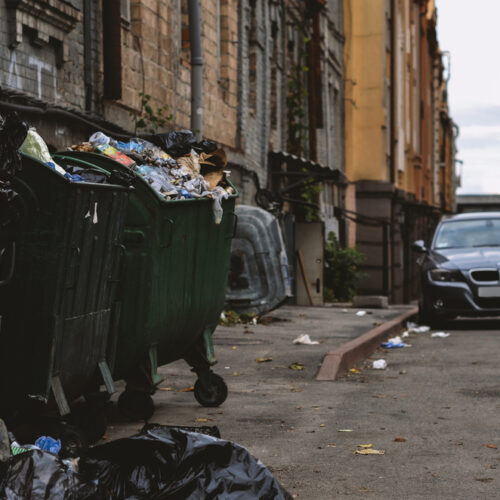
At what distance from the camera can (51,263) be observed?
5285mm

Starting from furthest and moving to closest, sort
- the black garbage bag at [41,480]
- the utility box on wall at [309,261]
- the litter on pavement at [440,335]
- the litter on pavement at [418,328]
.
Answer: the utility box on wall at [309,261] < the litter on pavement at [418,328] < the litter on pavement at [440,335] < the black garbage bag at [41,480]

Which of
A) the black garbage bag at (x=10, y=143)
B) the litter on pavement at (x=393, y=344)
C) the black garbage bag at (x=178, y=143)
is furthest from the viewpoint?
the litter on pavement at (x=393, y=344)

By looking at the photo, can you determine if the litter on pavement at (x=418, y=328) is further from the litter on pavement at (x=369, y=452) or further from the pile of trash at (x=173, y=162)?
the litter on pavement at (x=369, y=452)

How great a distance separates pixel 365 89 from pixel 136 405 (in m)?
27.6

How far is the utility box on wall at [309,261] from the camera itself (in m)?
22.6

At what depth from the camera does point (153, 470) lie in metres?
4.29

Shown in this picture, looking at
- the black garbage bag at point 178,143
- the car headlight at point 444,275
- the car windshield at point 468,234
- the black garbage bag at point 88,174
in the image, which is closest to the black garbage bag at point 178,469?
the black garbage bag at point 88,174

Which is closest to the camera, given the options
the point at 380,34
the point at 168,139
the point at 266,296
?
the point at 168,139

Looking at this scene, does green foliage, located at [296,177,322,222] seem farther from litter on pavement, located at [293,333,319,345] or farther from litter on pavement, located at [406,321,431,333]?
litter on pavement, located at [293,333,319,345]

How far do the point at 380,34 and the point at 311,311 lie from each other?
1639 centimetres

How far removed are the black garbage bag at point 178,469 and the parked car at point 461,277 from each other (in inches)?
432

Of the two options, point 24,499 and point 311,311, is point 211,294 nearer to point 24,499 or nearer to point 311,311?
point 24,499

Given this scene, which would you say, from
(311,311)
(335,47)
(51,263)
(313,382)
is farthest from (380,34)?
(51,263)

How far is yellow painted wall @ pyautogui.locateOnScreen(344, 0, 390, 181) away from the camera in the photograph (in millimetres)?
33125
